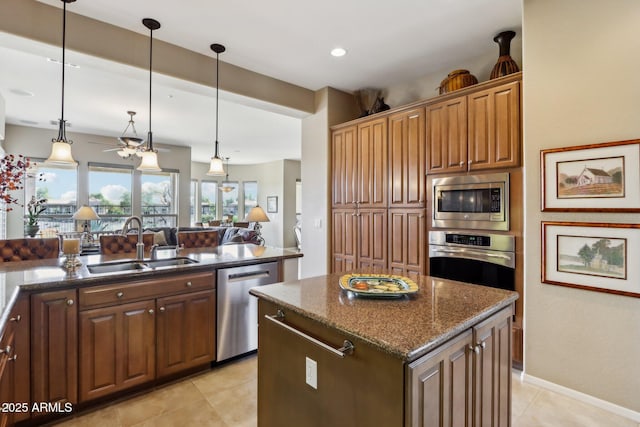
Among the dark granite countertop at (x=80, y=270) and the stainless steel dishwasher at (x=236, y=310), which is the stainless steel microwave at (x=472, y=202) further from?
the stainless steel dishwasher at (x=236, y=310)

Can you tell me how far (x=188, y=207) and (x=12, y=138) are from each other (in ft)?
11.5

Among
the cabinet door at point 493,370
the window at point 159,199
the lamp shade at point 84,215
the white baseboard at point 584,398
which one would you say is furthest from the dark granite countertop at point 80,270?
the window at point 159,199

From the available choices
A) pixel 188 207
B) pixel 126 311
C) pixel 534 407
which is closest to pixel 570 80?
pixel 534 407

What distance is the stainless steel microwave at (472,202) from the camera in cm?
268

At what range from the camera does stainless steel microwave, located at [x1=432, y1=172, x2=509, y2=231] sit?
2682 millimetres

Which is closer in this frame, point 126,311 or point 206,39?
point 126,311

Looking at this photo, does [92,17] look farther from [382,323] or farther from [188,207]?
[188,207]

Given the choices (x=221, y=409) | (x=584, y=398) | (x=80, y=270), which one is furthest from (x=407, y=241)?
(x=80, y=270)

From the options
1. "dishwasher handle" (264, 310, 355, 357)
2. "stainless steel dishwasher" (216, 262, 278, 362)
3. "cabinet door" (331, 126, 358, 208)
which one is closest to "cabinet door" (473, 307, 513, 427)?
"dishwasher handle" (264, 310, 355, 357)

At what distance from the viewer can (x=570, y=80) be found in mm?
2254

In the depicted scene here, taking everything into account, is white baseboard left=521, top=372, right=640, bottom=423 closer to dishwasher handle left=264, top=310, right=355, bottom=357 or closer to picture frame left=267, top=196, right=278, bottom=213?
dishwasher handle left=264, top=310, right=355, bottom=357

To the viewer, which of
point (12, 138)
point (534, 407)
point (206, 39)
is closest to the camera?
point (534, 407)

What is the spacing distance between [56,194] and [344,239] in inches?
252

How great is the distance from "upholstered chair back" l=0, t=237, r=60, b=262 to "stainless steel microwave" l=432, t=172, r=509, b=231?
352cm
